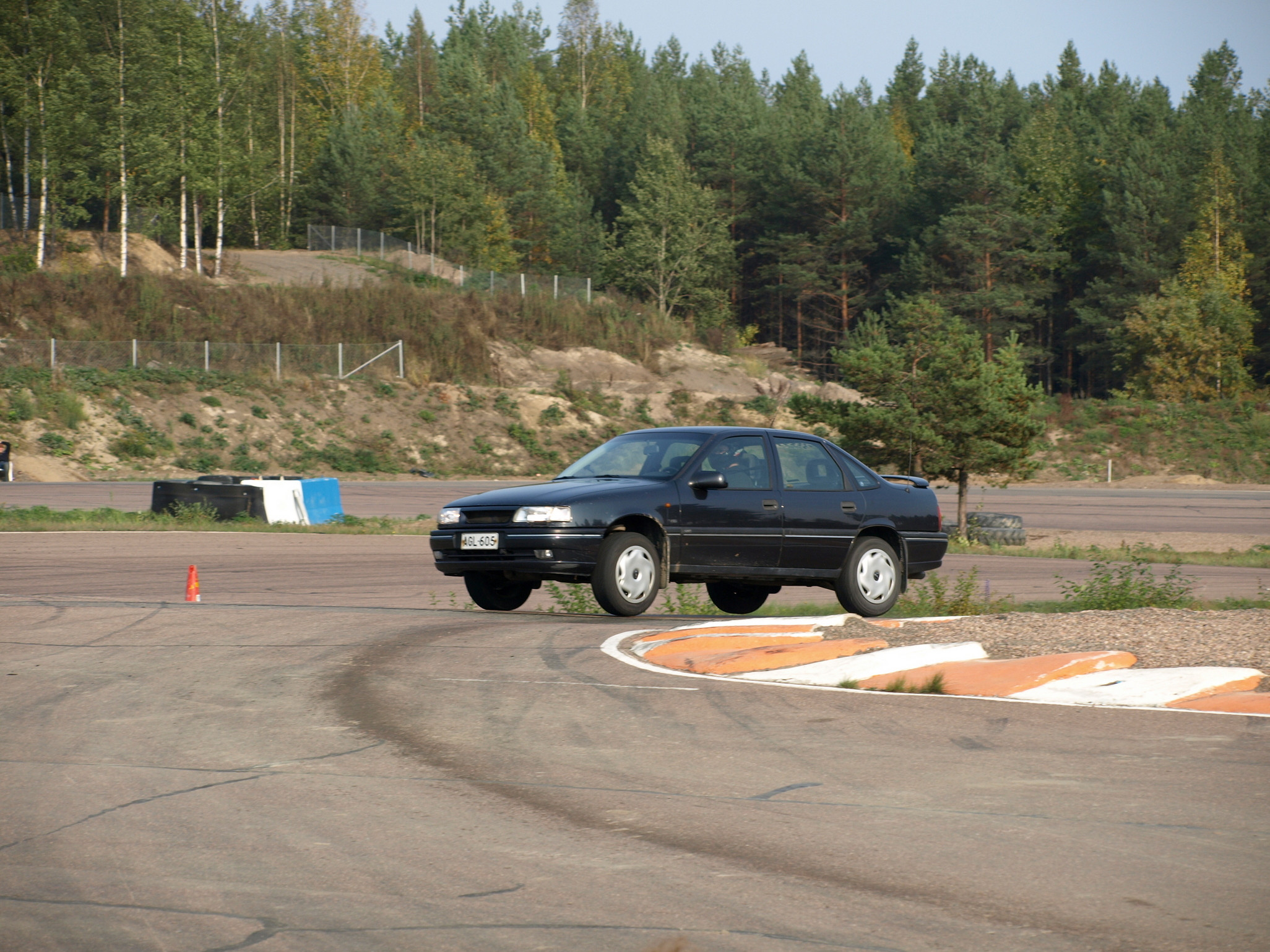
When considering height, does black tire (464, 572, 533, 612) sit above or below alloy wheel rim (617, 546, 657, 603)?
below

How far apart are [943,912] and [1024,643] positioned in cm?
572

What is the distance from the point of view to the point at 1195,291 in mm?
78438

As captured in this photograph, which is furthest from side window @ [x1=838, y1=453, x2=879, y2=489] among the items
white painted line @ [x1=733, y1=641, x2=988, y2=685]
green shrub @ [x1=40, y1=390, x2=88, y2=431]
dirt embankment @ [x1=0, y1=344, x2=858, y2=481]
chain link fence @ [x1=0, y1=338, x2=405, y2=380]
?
chain link fence @ [x1=0, y1=338, x2=405, y2=380]

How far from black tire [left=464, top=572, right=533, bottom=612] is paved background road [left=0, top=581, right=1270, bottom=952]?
422cm

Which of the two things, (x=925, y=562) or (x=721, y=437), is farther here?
(x=925, y=562)

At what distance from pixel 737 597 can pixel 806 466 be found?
1888 mm

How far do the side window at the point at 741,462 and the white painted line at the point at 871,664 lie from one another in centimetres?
371

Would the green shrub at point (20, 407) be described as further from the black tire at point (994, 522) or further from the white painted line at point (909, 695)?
the white painted line at point (909, 695)

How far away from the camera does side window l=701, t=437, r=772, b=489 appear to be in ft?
42.9

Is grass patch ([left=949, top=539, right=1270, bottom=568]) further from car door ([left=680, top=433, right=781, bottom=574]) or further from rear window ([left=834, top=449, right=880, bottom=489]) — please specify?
car door ([left=680, top=433, right=781, bottom=574])

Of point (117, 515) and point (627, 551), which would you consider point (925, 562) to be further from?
point (117, 515)

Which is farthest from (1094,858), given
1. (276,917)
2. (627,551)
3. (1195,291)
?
(1195,291)

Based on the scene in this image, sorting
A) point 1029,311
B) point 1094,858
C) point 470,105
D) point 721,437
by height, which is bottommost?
point 1094,858

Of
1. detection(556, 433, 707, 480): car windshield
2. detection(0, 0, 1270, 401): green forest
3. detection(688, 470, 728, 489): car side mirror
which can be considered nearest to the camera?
detection(688, 470, 728, 489): car side mirror
